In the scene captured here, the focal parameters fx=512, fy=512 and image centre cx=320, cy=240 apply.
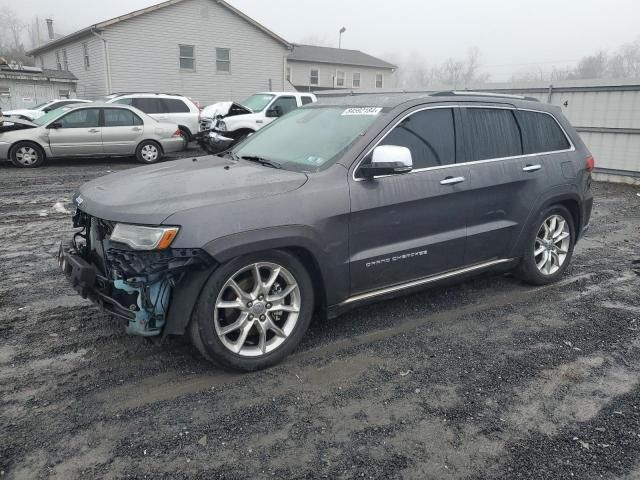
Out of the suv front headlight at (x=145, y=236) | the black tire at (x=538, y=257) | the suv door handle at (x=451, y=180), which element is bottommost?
the black tire at (x=538, y=257)

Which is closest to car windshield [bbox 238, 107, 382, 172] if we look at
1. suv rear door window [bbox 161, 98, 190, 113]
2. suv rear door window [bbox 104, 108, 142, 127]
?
suv rear door window [bbox 104, 108, 142, 127]

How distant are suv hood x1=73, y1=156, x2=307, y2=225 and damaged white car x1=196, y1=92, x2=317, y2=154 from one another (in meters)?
9.69

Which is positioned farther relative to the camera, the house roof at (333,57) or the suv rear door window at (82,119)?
the house roof at (333,57)

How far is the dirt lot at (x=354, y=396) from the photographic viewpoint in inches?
100

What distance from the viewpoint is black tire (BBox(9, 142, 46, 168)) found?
11.8 meters

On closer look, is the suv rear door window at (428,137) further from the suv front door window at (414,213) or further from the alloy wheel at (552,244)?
the alloy wheel at (552,244)

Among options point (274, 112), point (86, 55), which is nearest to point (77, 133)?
point (274, 112)

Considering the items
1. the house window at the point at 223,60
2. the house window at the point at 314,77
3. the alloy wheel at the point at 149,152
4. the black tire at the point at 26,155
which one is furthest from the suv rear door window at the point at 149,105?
the house window at the point at 314,77

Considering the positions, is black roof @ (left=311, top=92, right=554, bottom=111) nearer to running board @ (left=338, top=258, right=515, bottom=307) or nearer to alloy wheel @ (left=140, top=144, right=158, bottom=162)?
running board @ (left=338, top=258, right=515, bottom=307)

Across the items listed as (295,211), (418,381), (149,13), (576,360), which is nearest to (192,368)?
(295,211)

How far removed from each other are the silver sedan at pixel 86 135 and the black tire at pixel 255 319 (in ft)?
35.7

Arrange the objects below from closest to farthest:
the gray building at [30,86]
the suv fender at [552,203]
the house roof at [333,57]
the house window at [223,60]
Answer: the suv fender at [552,203], the gray building at [30,86], the house window at [223,60], the house roof at [333,57]

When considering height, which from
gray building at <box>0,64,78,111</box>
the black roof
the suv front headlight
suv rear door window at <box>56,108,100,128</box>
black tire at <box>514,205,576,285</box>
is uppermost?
gray building at <box>0,64,78,111</box>

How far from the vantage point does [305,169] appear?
3.61m
